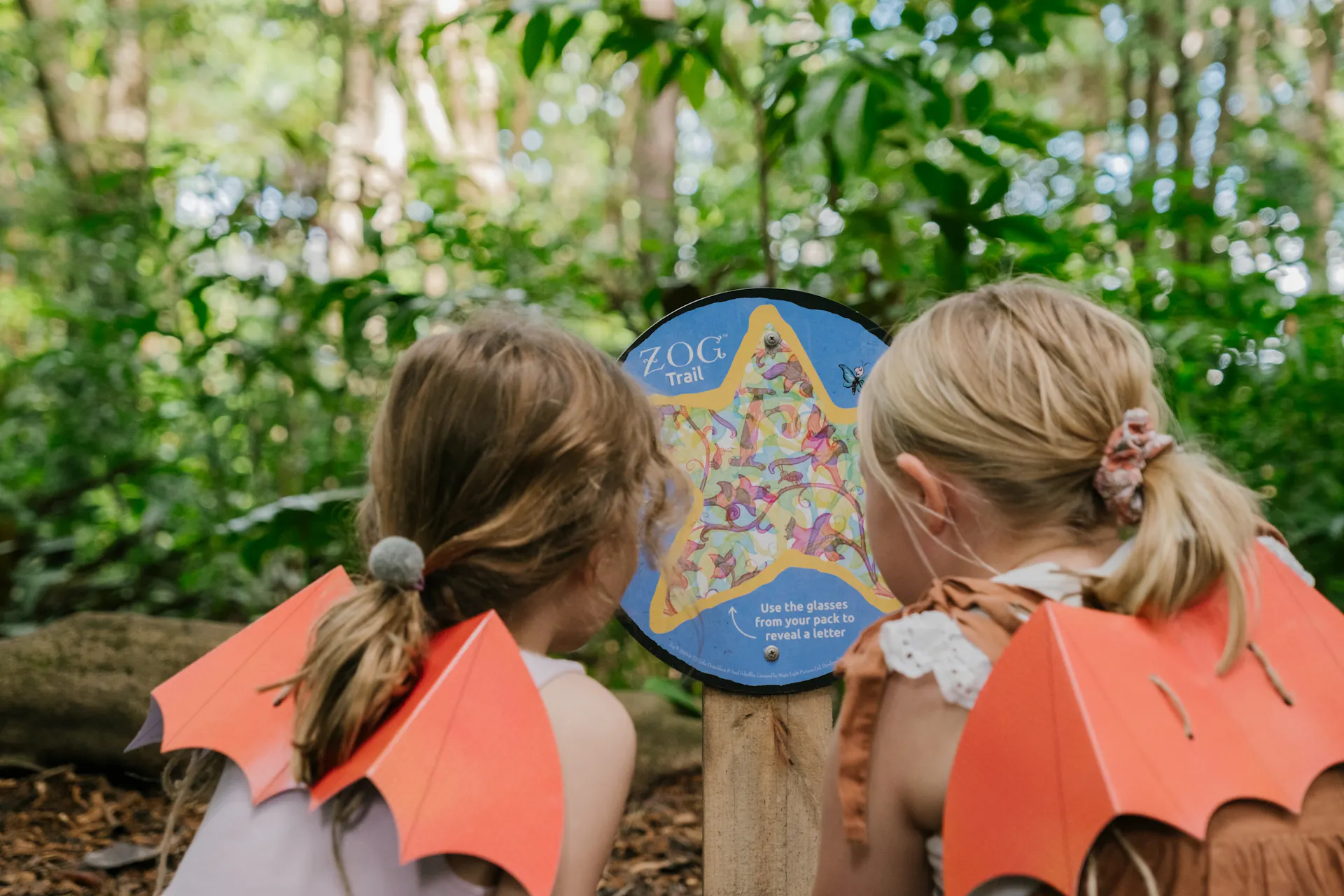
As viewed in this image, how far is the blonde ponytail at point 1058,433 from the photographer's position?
1166 mm

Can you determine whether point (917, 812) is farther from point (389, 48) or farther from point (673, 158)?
point (673, 158)

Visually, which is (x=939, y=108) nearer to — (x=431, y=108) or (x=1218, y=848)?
(x=1218, y=848)

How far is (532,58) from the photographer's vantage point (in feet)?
7.95

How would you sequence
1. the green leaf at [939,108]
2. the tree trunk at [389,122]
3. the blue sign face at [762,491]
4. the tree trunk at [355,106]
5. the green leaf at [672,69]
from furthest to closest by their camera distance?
the tree trunk at [389,122] → the tree trunk at [355,106] → the green leaf at [672,69] → the green leaf at [939,108] → the blue sign face at [762,491]

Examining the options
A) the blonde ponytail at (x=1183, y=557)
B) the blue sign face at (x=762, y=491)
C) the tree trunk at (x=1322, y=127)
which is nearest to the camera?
the blonde ponytail at (x=1183, y=557)

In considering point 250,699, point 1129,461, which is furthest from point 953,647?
point 250,699

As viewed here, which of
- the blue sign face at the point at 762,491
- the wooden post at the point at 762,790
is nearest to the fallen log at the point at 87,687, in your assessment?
the wooden post at the point at 762,790

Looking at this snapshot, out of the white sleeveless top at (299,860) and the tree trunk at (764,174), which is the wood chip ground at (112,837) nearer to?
the white sleeveless top at (299,860)

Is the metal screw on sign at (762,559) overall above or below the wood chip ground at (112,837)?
above

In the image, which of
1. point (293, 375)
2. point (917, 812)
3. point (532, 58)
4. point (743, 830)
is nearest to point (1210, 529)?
point (917, 812)

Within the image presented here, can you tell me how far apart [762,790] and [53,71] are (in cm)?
636

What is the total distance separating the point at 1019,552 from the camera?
4.30 feet

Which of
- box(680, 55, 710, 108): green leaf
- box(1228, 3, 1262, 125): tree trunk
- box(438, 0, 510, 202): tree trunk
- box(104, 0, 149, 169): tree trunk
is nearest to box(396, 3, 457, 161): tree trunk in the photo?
box(438, 0, 510, 202): tree trunk

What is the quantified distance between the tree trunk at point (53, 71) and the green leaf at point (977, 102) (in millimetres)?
5297
